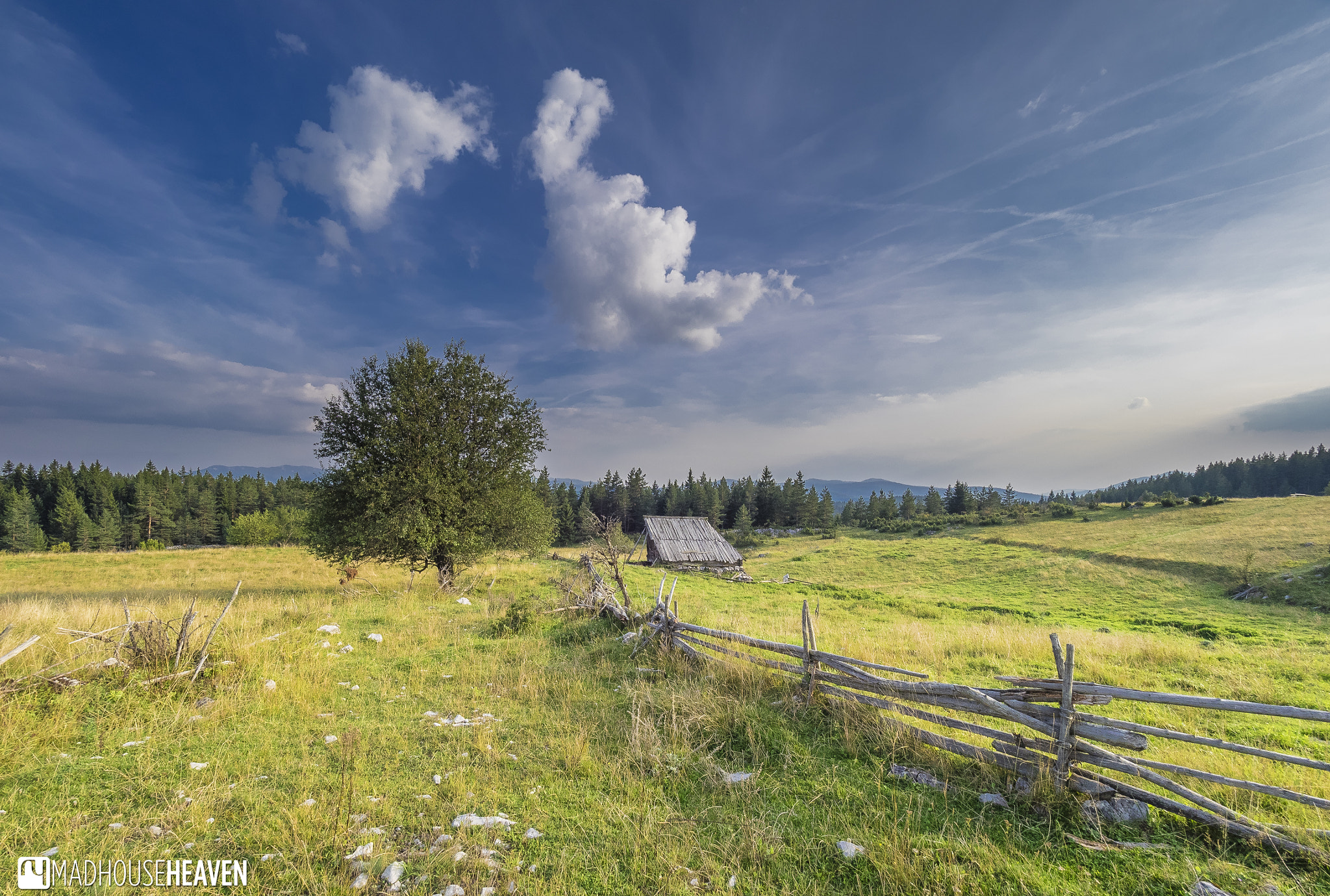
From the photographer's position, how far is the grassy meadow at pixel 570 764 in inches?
153

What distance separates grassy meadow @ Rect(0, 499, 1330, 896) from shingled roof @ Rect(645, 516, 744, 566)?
24025 millimetres

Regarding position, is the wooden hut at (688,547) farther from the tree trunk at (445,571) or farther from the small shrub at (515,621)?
the small shrub at (515,621)

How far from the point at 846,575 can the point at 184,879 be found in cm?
3512

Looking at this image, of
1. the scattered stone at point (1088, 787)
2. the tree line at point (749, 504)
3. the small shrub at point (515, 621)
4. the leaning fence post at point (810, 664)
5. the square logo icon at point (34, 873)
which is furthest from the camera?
the tree line at point (749, 504)

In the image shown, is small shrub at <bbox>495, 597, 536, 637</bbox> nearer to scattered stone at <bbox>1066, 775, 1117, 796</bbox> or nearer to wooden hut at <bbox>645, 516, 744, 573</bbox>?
scattered stone at <bbox>1066, 775, 1117, 796</bbox>

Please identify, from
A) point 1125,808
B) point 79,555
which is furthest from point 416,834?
point 79,555

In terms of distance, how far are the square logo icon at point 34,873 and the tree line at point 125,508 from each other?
72619mm

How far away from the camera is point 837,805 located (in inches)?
188

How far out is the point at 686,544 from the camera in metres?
38.7

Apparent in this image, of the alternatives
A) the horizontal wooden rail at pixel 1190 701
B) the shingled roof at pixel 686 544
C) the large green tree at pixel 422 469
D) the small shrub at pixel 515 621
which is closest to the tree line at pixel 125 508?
the shingled roof at pixel 686 544

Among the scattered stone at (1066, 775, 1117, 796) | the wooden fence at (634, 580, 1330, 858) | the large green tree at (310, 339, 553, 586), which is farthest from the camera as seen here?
the large green tree at (310, 339, 553, 586)

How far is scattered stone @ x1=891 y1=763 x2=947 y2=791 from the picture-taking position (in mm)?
5172

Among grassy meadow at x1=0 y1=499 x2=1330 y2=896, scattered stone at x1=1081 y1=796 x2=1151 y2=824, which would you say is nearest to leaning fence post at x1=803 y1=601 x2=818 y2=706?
grassy meadow at x1=0 y1=499 x2=1330 y2=896

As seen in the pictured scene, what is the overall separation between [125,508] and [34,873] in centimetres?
11100
